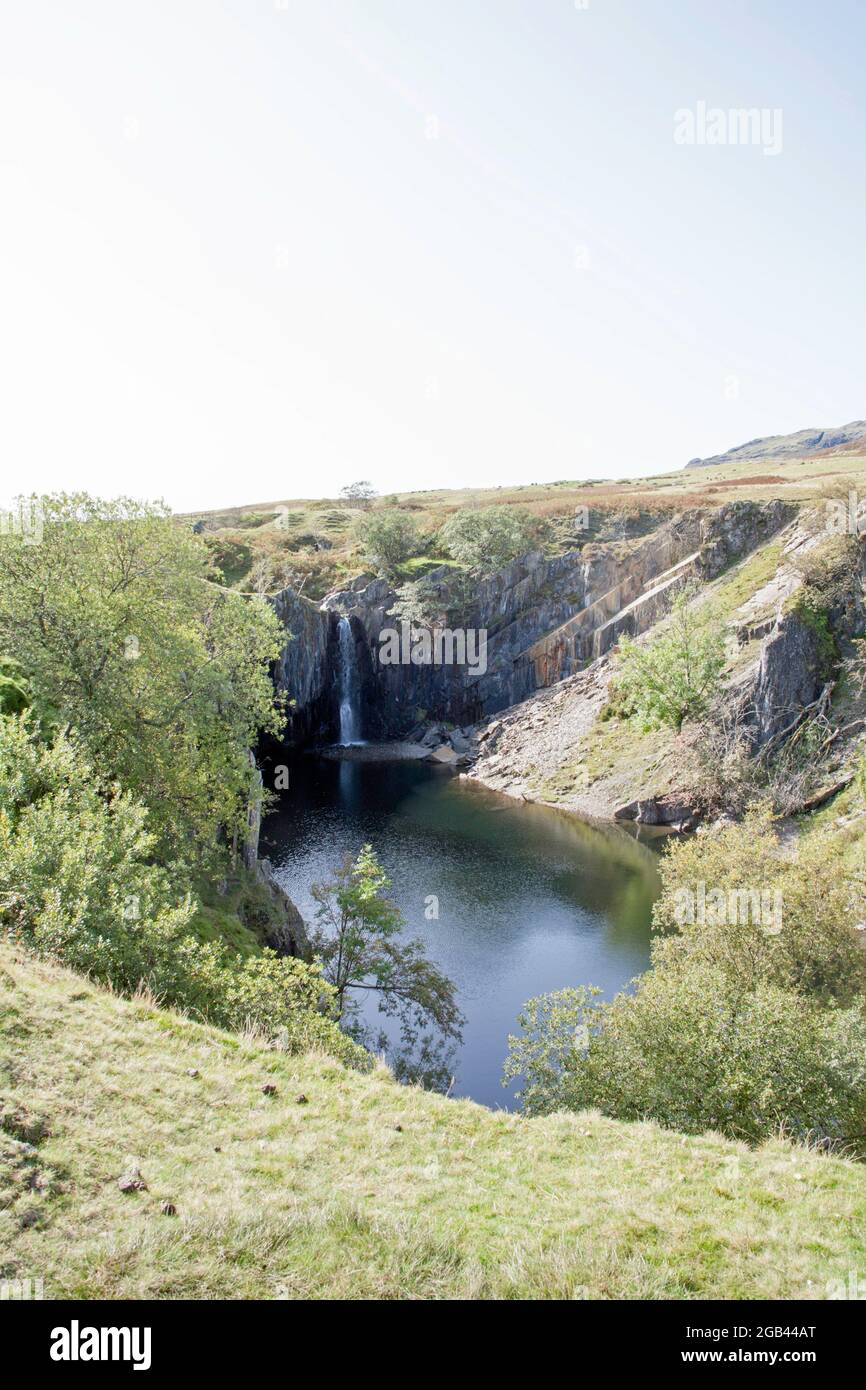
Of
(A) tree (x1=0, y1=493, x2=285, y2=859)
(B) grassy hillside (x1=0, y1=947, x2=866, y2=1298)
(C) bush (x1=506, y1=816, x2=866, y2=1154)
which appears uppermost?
(A) tree (x1=0, y1=493, x2=285, y2=859)

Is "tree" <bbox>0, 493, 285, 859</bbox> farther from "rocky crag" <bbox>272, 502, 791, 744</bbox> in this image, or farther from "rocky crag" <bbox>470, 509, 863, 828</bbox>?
"rocky crag" <bbox>272, 502, 791, 744</bbox>

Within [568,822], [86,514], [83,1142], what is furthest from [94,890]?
[568,822]

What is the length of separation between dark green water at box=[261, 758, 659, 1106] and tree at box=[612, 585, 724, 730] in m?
9.83

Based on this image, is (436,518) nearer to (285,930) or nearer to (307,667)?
(307,667)

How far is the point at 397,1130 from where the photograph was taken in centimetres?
1213

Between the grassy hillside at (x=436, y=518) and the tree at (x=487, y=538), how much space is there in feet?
9.87

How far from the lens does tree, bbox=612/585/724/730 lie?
53469mm

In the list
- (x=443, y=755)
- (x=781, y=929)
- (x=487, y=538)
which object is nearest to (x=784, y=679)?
(x=443, y=755)

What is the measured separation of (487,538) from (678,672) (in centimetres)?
3667

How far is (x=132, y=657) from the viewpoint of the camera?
25266mm

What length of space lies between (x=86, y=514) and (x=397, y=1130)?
2252cm

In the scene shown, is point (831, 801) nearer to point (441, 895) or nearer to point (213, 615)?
point (441, 895)

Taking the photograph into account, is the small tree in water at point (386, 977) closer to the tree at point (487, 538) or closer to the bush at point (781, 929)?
the bush at point (781, 929)

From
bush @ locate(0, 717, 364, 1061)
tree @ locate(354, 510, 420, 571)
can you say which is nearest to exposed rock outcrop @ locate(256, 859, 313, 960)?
bush @ locate(0, 717, 364, 1061)
